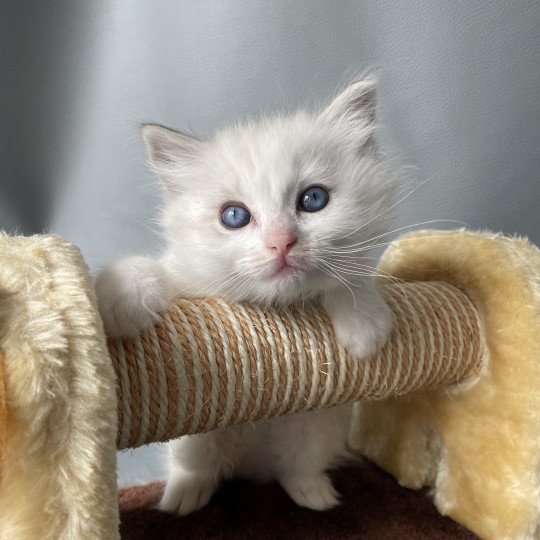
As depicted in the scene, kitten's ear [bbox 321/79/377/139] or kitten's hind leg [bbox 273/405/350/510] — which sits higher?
kitten's ear [bbox 321/79/377/139]

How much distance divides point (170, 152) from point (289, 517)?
818mm

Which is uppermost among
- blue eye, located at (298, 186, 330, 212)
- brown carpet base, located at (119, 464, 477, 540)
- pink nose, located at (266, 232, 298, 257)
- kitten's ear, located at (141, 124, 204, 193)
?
kitten's ear, located at (141, 124, 204, 193)

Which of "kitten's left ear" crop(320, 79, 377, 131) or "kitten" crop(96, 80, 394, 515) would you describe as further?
"kitten's left ear" crop(320, 79, 377, 131)

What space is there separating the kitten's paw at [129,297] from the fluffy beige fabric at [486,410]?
0.68 m

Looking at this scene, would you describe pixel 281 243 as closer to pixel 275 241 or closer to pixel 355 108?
pixel 275 241

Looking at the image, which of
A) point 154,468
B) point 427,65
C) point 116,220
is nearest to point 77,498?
point 154,468

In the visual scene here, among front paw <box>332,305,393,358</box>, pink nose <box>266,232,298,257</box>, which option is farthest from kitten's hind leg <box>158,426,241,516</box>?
pink nose <box>266,232,298,257</box>

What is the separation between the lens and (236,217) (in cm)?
108

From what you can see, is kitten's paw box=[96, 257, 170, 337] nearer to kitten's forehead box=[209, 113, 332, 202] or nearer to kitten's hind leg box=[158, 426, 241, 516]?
kitten's forehead box=[209, 113, 332, 202]

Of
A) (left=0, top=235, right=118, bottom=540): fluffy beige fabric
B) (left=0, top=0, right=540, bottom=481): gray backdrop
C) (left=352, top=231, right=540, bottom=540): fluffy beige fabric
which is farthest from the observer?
(left=0, top=0, right=540, bottom=481): gray backdrop

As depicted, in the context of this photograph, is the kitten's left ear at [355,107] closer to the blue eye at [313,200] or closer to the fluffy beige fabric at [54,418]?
the blue eye at [313,200]

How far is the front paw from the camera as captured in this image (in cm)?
108

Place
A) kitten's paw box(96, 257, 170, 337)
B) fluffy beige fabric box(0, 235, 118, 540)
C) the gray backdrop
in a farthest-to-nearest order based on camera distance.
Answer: the gray backdrop < kitten's paw box(96, 257, 170, 337) < fluffy beige fabric box(0, 235, 118, 540)

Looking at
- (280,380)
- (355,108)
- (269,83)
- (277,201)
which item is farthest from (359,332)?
(269,83)
